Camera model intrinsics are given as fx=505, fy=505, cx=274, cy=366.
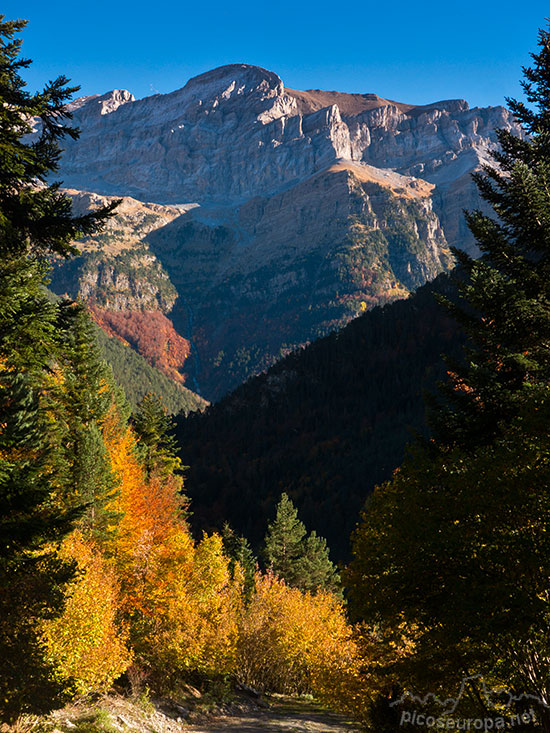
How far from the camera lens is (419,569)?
41.2 ft

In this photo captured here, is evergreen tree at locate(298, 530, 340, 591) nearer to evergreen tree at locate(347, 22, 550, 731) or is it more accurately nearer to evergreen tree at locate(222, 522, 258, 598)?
evergreen tree at locate(222, 522, 258, 598)

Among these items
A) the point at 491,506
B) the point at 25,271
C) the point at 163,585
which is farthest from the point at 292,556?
the point at 25,271

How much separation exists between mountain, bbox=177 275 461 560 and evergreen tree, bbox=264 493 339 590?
48.5m

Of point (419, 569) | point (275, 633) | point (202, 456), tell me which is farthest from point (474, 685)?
point (202, 456)

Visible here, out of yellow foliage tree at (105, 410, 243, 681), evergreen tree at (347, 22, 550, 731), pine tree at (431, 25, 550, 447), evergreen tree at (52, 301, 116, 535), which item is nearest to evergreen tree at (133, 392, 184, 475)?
yellow foliage tree at (105, 410, 243, 681)

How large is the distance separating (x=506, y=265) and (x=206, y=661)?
A: 1204 inches

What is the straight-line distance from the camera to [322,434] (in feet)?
579

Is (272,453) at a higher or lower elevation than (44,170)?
lower

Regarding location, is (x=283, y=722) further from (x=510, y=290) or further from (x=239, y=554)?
(x=510, y=290)

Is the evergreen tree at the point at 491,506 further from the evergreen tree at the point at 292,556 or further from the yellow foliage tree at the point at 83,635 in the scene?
the evergreen tree at the point at 292,556

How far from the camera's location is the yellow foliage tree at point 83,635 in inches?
711

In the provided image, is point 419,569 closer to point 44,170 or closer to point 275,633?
point 44,170

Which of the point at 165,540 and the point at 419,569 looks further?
the point at 165,540

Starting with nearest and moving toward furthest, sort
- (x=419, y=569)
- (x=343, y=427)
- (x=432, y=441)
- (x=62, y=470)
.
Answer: (x=419, y=569), (x=432, y=441), (x=62, y=470), (x=343, y=427)
